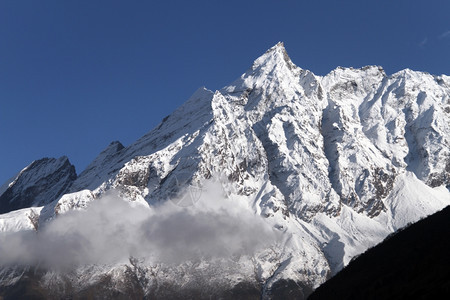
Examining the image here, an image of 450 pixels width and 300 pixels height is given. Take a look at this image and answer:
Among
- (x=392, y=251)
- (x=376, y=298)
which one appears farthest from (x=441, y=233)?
(x=376, y=298)

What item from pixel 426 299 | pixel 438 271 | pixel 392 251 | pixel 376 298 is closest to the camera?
pixel 426 299

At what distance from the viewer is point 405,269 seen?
115 meters

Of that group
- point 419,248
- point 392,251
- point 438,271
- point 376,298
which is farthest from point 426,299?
point 392,251

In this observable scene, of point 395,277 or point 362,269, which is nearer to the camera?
point 395,277

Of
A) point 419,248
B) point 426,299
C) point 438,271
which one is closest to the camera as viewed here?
point 426,299

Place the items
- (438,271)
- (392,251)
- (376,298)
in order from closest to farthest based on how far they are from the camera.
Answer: (438,271), (376,298), (392,251)

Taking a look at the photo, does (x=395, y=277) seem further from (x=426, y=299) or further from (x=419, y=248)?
(x=426, y=299)

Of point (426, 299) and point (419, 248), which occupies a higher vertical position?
point (419, 248)

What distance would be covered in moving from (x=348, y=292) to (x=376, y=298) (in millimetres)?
18724

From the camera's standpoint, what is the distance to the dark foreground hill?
95.5 meters

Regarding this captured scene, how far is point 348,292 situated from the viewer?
127 meters

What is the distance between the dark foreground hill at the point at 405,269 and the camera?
95519mm

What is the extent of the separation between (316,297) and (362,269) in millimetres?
12817

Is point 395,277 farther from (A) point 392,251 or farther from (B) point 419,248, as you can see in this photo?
(A) point 392,251
